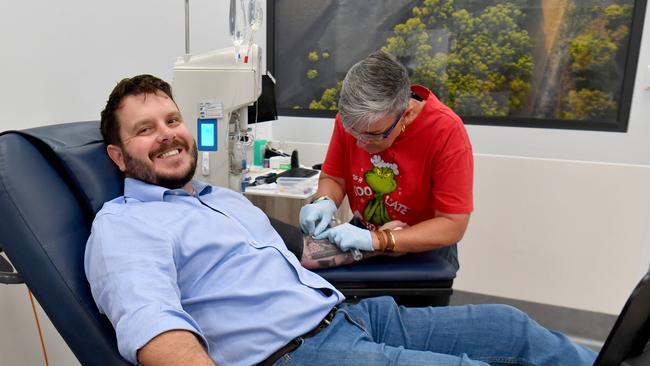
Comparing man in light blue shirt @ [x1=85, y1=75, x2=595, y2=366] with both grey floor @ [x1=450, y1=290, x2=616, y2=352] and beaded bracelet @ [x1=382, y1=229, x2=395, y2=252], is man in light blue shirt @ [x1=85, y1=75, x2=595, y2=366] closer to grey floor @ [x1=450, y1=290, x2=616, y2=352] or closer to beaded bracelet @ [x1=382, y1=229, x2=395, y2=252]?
beaded bracelet @ [x1=382, y1=229, x2=395, y2=252]

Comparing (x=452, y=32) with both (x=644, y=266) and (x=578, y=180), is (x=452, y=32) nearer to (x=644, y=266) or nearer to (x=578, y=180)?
(x=578, y=180)

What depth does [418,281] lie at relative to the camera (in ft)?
4.26

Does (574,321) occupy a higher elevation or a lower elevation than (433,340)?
lower

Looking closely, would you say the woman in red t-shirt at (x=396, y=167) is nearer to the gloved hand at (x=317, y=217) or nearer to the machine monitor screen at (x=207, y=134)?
the gloved hand at (x=317, y=217)

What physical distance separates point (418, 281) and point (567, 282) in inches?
61.0

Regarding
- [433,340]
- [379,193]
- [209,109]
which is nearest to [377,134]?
[379,193]

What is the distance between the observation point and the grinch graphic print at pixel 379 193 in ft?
5.11

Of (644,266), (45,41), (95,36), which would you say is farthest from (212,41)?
(644,266)

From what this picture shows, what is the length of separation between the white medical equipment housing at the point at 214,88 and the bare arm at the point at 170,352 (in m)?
1.09

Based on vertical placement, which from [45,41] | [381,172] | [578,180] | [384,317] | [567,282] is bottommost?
[567,282]

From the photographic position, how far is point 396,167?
1536 millimetres

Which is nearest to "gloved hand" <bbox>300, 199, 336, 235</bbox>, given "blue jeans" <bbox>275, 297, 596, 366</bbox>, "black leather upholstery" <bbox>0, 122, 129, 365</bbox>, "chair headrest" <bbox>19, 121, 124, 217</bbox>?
"blue jeans" <bbox>275, 297, 596, 366</bbox>

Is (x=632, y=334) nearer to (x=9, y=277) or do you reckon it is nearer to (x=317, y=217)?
(x=317, y=217)

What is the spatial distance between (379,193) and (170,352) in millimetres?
946
